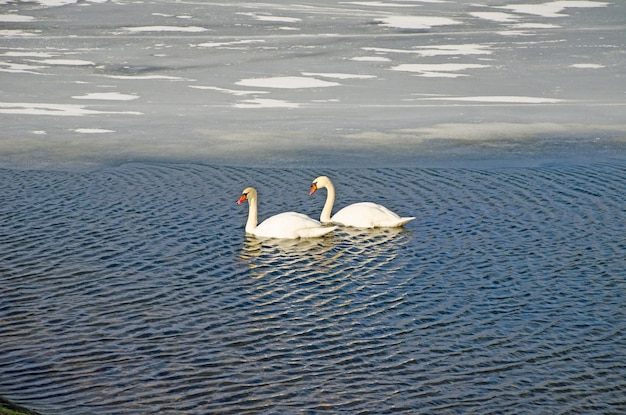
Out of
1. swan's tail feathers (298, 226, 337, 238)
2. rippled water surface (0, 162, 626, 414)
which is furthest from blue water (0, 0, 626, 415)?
swan's tail feathers (298, 226, 337, 238)

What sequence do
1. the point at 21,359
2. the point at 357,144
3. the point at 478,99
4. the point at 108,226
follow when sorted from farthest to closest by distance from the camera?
the point at 478,99 < the point at 357,144 < the point at 108,226 < the point at 21,359

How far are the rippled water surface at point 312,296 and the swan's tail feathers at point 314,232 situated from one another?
6.6 inches

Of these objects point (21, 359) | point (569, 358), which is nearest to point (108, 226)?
point (21, 359)

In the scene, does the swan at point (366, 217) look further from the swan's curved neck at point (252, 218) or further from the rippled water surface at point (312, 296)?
the swan's curved neck at point (252, 218)

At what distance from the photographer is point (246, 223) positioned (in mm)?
12344

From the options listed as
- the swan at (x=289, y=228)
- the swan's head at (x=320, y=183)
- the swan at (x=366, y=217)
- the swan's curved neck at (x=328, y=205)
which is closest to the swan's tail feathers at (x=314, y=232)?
the swan at (x=289, y=228)

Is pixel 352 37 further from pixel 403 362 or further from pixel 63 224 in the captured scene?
pixel 403 362

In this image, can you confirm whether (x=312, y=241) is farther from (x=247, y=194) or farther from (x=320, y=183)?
(x=320, y=183)

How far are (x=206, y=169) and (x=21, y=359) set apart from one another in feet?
22.6

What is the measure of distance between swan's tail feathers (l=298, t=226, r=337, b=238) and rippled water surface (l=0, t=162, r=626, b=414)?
0.55 ft

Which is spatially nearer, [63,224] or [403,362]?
[403,362]

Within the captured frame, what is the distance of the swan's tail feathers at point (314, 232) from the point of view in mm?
11734

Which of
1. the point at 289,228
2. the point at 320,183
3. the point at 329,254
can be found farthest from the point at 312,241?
the point at 320,183

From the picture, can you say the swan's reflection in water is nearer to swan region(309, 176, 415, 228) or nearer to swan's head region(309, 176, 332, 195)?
swan region(309, 176, 415, 228)
